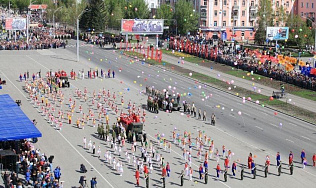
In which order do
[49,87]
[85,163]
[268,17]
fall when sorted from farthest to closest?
[268,17]
[49,87]
[85,163]

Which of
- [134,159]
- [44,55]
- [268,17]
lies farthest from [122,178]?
[268,17]

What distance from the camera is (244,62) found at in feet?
288

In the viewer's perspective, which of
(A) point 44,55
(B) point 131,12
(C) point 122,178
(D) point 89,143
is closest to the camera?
(C) point 122,178

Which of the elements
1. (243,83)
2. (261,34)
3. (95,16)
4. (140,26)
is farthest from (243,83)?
(95,16)

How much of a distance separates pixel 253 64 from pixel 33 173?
2049 inches

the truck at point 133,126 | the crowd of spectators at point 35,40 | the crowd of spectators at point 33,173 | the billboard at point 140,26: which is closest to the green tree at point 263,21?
the billboard at point 140,26

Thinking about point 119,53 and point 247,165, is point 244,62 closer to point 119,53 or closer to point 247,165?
point 119,53

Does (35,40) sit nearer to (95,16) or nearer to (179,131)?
(95,16)

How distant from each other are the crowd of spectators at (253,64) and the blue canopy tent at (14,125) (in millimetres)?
37669

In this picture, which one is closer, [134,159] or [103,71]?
[134,159]

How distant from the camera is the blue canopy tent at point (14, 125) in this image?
41.6 m

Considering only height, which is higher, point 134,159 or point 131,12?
point 131,12

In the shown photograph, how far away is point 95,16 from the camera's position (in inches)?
5103

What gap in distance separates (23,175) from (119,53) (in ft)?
209
